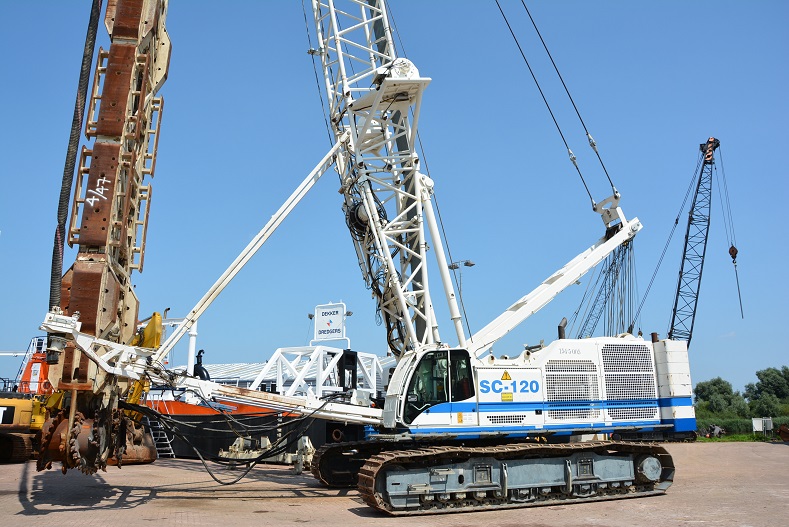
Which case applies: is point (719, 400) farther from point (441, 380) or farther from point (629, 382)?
point (441, 380)

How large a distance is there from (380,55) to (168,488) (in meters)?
12.8

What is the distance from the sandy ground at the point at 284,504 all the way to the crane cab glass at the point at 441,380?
2278 mm

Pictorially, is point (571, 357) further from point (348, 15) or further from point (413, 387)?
point (348, 15)

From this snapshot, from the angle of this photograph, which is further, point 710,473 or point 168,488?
point 710,473

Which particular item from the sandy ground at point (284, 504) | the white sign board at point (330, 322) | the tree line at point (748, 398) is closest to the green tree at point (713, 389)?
the tree line at point (748, 398)

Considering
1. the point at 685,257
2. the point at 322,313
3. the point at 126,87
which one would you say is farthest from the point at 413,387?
the point at 685,257

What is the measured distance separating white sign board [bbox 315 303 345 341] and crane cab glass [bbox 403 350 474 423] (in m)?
22.6

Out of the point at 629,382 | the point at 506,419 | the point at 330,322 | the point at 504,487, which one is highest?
the point at 330,322

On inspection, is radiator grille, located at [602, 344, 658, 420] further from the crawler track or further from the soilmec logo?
the soilmec logo

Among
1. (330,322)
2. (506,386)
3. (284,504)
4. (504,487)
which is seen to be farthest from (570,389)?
(330,322)

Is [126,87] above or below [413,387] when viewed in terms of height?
above

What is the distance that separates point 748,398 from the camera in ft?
274

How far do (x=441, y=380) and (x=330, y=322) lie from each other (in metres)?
23.6

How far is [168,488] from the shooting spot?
49.5 feet
